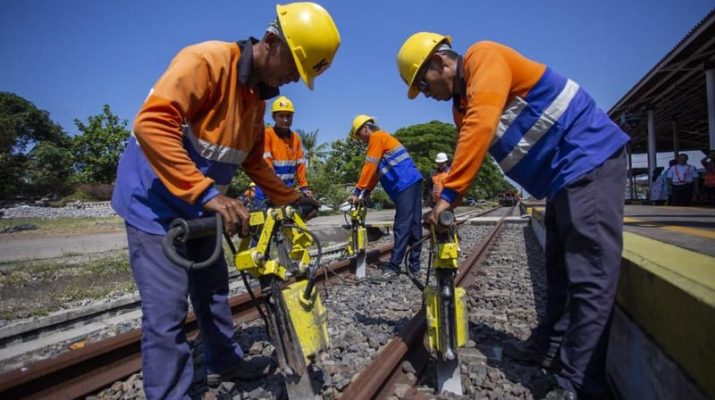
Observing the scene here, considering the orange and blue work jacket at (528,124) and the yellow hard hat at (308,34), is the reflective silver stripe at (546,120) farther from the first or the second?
the yellow hard hat at (308,34)

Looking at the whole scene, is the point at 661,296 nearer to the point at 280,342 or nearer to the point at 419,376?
the point at 419,376

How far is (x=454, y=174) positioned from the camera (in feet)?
7.06

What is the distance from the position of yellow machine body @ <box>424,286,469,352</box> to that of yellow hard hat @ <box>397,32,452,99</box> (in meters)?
1.34

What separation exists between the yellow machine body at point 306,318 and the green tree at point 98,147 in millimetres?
43881

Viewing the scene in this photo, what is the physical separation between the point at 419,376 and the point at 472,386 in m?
0.33

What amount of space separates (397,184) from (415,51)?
3309 mm

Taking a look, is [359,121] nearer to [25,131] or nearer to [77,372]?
[77,372]

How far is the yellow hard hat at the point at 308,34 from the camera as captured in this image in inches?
82.4

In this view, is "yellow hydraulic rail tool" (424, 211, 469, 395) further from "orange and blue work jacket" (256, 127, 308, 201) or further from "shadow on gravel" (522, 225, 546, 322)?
"orange and blue work jacket" (256, 127, 308, 201)

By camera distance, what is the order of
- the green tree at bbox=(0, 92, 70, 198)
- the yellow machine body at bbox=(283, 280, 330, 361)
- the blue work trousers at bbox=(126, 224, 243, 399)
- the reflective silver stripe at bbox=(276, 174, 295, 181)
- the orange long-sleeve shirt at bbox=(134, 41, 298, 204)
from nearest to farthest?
the orange long-sleeve shirt at bbox=(134, 41, 298, 204) → the blue work trousers at bbox=(126, 224, 243, 399) → the yellow machine body at bbox=(283, 280, 330, 361) → the reflective silver stripe at bbox=(276, 174, 295, 181) → the green tree at bbox=(0, 92, 70, 198)

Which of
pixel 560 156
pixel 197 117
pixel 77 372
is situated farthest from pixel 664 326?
pixel 77 372

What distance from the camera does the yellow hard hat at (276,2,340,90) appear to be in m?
2.09

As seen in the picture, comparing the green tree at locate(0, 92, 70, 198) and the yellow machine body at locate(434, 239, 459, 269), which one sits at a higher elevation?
the green tree at locate(0, 92, 70, 198)

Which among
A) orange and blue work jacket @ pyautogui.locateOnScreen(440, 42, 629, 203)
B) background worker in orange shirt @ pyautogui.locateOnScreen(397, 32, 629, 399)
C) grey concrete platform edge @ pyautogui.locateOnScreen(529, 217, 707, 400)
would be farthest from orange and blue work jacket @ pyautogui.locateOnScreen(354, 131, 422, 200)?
grey concrete platform edge @ pyautogui.locateOnScreen(529, 217, 707, 400)
